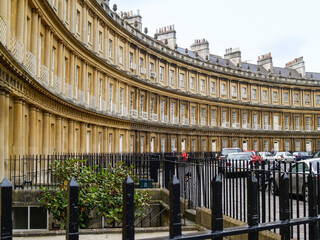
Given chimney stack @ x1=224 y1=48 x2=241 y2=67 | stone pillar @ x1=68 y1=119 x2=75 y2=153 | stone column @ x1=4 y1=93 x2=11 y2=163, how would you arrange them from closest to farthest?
stone column @ x1=4 y1=93 x2=11 y2=163
stone pillar @ x1=68 y1=119 x2=75 y2=153
chimney stack @ x1=224 y1=48 x2=241 y2=67

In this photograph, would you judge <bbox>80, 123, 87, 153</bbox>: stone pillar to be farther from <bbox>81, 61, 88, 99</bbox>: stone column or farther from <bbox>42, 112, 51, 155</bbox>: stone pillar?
<bbox>42, 112, 51, 155</bbox>: stone pillar

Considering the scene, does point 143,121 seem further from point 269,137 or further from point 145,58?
point 269,137

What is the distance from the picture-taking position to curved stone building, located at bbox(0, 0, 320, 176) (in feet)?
54.6

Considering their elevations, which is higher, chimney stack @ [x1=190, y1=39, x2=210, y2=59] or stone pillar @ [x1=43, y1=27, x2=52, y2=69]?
chimney stack @ [x1=190, y1=39, x2=210, y2=59]

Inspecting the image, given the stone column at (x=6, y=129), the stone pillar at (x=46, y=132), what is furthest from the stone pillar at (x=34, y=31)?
the stone column at (x=6, y=129)

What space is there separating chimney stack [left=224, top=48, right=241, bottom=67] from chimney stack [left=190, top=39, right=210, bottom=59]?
219 inches

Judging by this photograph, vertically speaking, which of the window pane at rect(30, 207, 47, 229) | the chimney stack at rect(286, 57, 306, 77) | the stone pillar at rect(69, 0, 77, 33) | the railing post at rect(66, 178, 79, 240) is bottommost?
the window pane at rect(30, 207, 47, 229)

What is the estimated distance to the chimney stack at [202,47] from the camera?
55812mm

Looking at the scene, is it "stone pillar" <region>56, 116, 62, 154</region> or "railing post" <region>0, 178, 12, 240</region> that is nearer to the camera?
"railing post" <region>0, 178, 12, 240</region>

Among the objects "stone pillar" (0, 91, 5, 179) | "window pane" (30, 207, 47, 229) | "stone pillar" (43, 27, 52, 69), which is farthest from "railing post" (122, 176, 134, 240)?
"stone pillar" (43, 27, 52, 69)

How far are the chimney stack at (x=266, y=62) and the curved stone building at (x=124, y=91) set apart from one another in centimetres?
20

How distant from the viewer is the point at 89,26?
94.1 ft

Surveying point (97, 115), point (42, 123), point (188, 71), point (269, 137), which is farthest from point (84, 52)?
point (269, 137)

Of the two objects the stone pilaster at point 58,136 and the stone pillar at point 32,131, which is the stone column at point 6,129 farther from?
the stone pilaster at point 58,136
